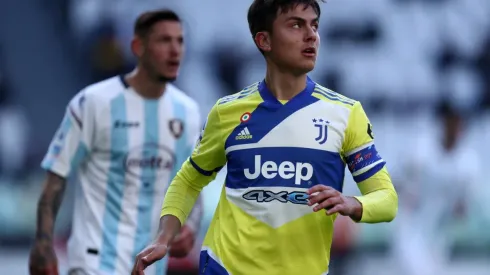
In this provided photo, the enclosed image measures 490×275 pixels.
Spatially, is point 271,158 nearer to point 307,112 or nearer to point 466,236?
point 307,112

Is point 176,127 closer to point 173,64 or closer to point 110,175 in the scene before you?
point 173,64

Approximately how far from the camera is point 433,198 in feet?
40.7

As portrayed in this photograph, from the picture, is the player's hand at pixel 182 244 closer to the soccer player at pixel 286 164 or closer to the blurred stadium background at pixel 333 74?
the soccer player at pixel 286 164

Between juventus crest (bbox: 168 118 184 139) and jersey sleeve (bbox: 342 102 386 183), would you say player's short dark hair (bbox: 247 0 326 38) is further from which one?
juventus crest (bbox: 168 118 184 139)

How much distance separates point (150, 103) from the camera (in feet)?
24.8

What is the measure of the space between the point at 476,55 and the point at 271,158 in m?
10.5

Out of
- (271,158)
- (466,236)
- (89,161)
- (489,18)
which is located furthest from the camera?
(489,18)

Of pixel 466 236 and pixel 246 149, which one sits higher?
pixel 246 149

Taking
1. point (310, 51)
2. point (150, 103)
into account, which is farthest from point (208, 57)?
point (310, 51)

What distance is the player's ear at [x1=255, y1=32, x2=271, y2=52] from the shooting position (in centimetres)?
561

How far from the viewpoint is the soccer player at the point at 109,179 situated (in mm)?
7285

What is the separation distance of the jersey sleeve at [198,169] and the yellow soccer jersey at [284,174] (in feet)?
0.29

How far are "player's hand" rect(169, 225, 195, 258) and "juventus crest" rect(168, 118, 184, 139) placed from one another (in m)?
0.55

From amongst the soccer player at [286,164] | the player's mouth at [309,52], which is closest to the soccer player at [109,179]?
the soccer player at [286,164]
